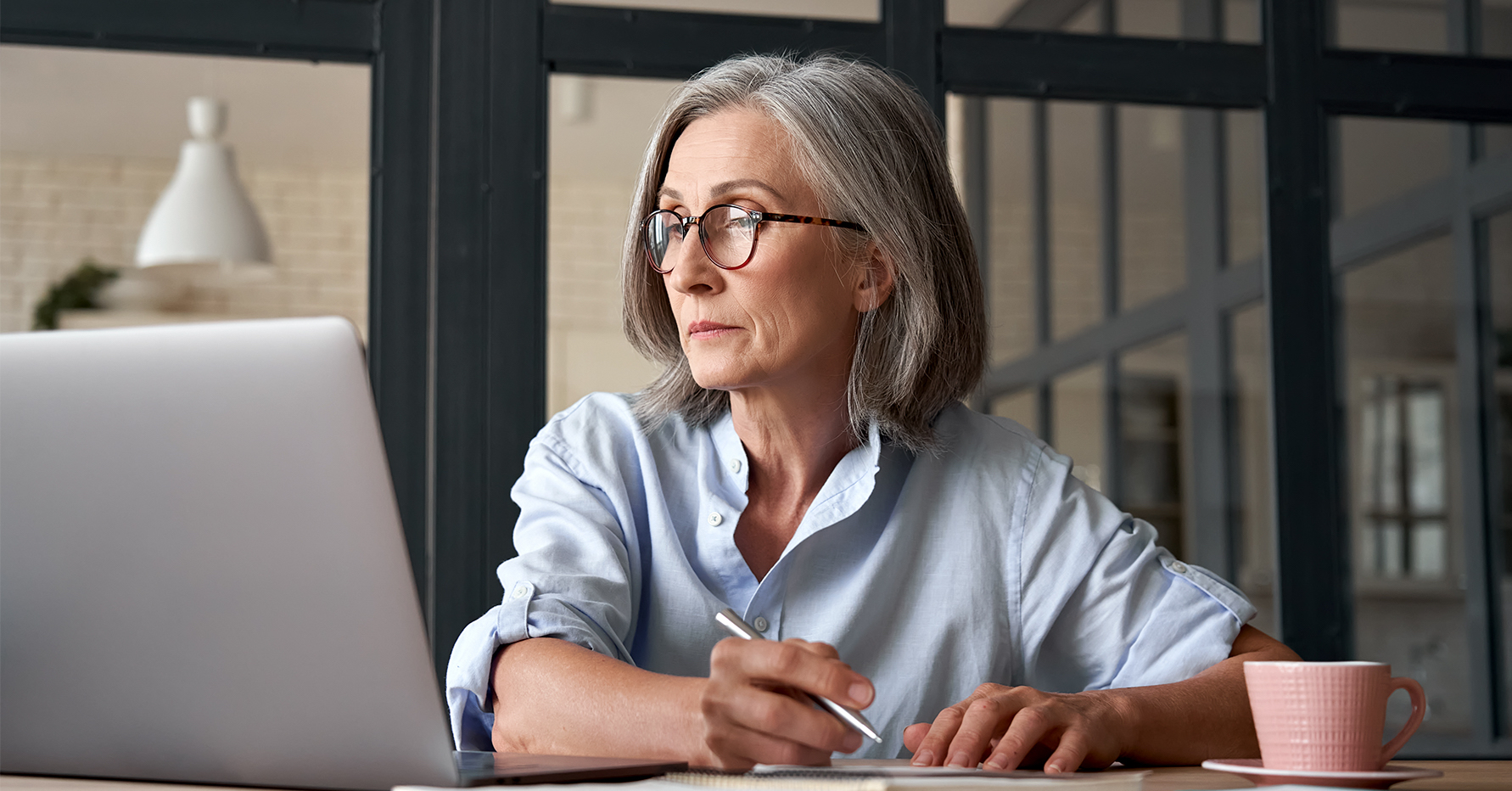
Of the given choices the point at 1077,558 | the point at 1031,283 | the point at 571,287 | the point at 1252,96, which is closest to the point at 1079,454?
the point at 1031,283

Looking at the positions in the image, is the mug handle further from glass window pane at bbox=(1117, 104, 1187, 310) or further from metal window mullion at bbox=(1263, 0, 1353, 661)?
glass window pane at bbox=(1117, 104, 1187, 310)

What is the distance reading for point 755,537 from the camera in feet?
5.00

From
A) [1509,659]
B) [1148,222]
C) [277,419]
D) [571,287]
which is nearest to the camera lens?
[277,419]

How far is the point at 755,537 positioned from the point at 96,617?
2.86 feet

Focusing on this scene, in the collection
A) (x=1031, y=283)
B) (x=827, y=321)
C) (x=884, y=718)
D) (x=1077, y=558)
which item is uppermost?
(x=1031, y=283)

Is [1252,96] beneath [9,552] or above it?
above

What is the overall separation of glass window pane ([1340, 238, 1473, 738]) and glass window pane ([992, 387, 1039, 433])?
4.02ft

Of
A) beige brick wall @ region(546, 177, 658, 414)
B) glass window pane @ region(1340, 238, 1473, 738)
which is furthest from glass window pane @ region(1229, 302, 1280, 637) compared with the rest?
beige brick wall @ region(546, 177, 658, 414)

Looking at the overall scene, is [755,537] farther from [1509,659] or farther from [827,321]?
[1509,659]

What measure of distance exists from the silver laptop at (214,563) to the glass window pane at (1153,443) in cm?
486

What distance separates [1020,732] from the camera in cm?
104

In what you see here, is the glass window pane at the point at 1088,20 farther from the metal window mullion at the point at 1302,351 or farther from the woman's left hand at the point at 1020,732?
the woman's left hand at the point at 1020,732

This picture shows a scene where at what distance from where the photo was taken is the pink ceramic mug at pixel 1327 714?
85 cm

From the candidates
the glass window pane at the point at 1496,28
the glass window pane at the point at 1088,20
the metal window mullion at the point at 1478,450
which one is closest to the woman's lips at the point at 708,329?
the glass window pane at the point at 1088,20
